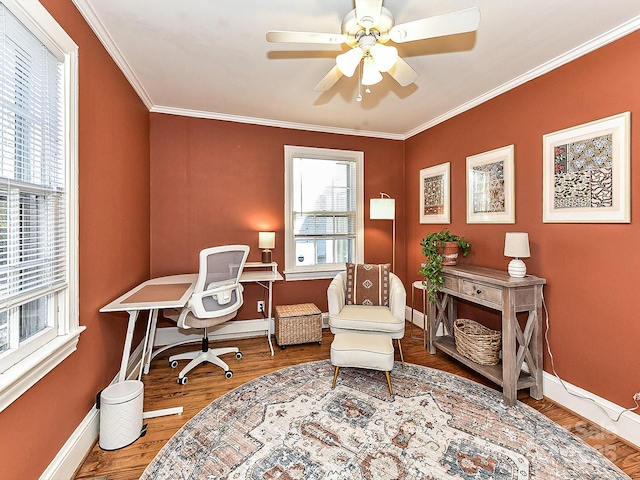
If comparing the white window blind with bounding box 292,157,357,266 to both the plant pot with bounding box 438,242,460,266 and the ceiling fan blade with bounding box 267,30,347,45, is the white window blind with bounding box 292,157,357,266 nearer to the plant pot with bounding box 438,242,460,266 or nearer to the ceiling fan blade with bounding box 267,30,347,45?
the plant pot with bounding box 438,242,460,266

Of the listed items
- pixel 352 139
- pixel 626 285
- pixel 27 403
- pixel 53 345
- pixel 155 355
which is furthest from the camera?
pixel 352 139

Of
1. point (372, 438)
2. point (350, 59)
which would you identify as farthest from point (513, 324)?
point (350, 59)

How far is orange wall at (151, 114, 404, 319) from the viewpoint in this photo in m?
3.35

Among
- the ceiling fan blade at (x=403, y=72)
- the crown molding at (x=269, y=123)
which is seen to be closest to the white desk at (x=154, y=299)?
the crown molding at (x=269, y=123)

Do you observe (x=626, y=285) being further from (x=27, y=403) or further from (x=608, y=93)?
(x=27, y=403)

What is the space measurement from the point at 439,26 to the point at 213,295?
2.38 meters

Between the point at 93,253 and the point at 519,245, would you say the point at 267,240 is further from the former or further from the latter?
the point at 519,245

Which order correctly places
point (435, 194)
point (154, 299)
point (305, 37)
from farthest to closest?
point (435, 194)
point (154, 299)
point (305, 37)

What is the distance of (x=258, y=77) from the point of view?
8.57 ft

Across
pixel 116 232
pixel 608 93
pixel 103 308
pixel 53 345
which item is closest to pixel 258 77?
pixel 116 232

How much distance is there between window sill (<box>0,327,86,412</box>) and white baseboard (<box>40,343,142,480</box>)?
1.59ft

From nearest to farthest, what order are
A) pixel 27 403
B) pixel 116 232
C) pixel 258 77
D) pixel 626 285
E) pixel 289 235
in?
pixel 27 403 < pixel 626 285 < pixel 116 232 < pixel 258 77 < pixel 289 235

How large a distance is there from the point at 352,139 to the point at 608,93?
101 inches

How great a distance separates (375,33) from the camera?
166 cm
